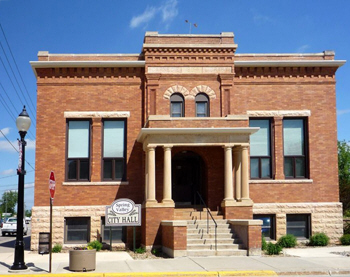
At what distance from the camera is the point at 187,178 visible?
24.8m

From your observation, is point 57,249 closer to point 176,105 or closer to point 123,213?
point 123,213

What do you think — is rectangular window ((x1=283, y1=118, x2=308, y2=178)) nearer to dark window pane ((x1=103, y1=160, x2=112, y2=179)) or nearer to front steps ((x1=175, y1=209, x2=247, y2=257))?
front steps ((x1=175, y1=209, x2=247, y2=257))

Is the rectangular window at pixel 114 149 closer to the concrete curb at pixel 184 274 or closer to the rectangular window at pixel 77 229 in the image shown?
the rectangular window at pixel 77 229

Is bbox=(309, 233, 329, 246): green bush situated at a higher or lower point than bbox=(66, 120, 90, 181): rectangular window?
lower

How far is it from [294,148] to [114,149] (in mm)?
8796

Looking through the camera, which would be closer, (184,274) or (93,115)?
(184,274)

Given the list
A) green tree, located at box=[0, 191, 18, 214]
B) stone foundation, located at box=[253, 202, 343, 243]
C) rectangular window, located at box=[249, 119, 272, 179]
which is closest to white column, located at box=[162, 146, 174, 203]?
stone foundation, located at box=[253, 202, 343, 243]

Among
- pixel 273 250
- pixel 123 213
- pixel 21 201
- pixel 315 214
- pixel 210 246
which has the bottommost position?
pixel 273 250

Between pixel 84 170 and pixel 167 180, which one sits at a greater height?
pixel 84 170

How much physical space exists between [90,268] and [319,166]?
13435 millimetres

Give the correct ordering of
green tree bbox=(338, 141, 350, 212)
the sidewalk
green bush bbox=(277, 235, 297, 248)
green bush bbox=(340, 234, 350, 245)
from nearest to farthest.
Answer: the sidewalk
green bush bbox=(277, 235, 297, 248)
green bush bbox=(340, 234, 350, 245)
green tree bbox=(338, 141, 350, 212)

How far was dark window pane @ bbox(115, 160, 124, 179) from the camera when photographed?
23.7m

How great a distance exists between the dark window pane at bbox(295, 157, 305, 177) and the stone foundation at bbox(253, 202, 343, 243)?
151 cm

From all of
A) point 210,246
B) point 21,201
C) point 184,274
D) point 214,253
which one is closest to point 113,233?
point 210,246
